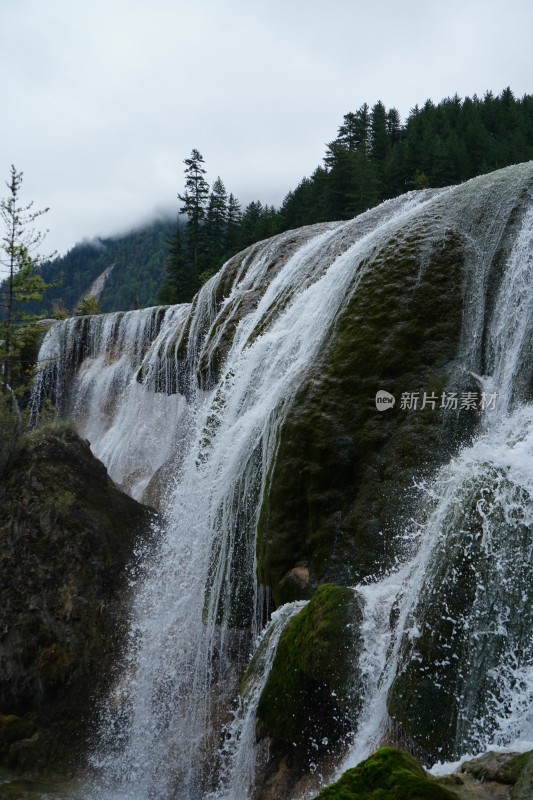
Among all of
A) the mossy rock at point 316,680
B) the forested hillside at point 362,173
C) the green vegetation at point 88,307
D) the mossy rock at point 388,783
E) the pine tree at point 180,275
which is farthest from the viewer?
the pine tree at point 180,275

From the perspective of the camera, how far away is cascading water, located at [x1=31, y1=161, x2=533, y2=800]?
15.8 feet

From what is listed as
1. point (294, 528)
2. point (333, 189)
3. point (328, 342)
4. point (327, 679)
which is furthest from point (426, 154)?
point (327, 679)

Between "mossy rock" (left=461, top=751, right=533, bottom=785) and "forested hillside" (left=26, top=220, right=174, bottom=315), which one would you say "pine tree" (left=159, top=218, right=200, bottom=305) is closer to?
"mossy rock" (left=461, top=751, right=533, bottom=785)

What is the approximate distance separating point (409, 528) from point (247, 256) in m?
11.2

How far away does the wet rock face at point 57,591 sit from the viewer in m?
9.55

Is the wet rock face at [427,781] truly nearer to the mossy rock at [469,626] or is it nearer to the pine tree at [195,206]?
the mossy rock at [469,626]

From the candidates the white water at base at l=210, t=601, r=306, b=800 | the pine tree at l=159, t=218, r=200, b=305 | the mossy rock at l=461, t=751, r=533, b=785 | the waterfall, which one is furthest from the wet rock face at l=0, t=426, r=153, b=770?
the pine tree at l=159, t=218, r=200, b=305

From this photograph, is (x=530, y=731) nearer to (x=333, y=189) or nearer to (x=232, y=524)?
(x=232, y=524)

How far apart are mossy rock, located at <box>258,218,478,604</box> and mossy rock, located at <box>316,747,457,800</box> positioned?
12.7 feet

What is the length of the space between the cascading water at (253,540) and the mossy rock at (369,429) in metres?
0.30

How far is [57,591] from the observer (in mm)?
10578

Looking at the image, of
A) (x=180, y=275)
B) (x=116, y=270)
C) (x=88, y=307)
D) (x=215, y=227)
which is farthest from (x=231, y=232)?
(x=116, y=270)

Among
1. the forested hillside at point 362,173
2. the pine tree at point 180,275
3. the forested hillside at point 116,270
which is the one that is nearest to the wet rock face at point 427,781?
the forested hillside at point 362,173

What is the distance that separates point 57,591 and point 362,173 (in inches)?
1080
